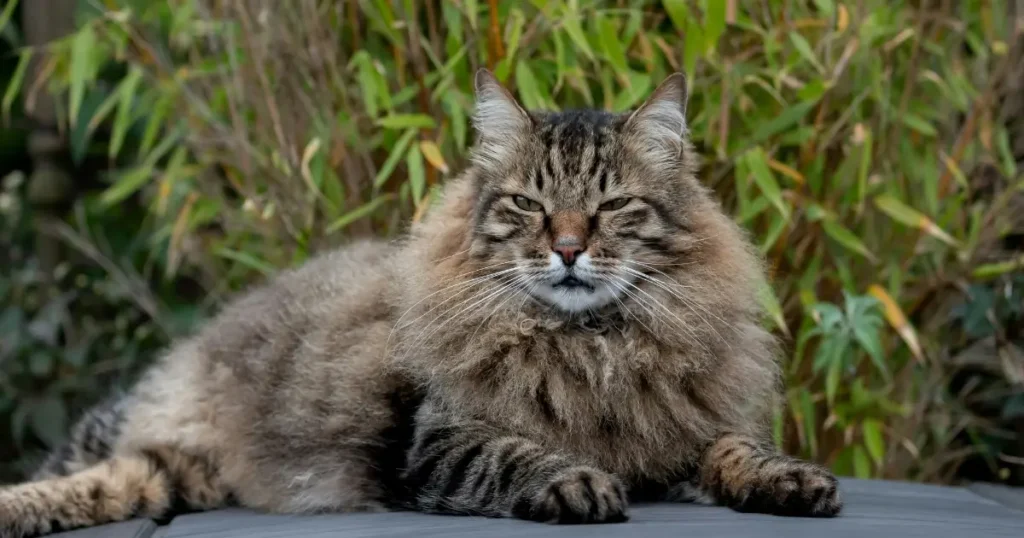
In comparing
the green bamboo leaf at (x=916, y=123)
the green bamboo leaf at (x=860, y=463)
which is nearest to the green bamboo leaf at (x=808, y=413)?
the green bamboo leaf at (x=860, y=463)

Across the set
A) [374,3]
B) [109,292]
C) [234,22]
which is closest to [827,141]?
[374,3]

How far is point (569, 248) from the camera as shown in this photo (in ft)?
7.32

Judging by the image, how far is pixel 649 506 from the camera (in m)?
2.24

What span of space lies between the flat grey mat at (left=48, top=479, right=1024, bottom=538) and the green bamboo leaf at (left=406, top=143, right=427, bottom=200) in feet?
2.98

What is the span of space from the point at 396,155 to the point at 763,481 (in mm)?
1396

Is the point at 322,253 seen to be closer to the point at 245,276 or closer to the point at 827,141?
the point at 245,276

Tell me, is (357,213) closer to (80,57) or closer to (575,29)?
(575,29)

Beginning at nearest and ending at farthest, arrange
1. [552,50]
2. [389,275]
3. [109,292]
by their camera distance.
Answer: [389,275], [552,50], [109,292]

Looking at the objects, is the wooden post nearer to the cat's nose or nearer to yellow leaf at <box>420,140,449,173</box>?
yellow leaf at <box>420,140,449,173</box>

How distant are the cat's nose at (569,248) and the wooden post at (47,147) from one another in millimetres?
3079

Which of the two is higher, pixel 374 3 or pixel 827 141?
pixel 374 3

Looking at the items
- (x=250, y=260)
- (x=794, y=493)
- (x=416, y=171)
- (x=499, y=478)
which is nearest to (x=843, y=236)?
(x=416, y=171)

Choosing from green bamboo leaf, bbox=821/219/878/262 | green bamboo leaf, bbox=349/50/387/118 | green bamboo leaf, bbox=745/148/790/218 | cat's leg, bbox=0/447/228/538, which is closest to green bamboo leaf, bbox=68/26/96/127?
green bamboo leaf, bbox=349/50/387/118

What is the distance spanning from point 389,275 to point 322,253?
1.71ft
